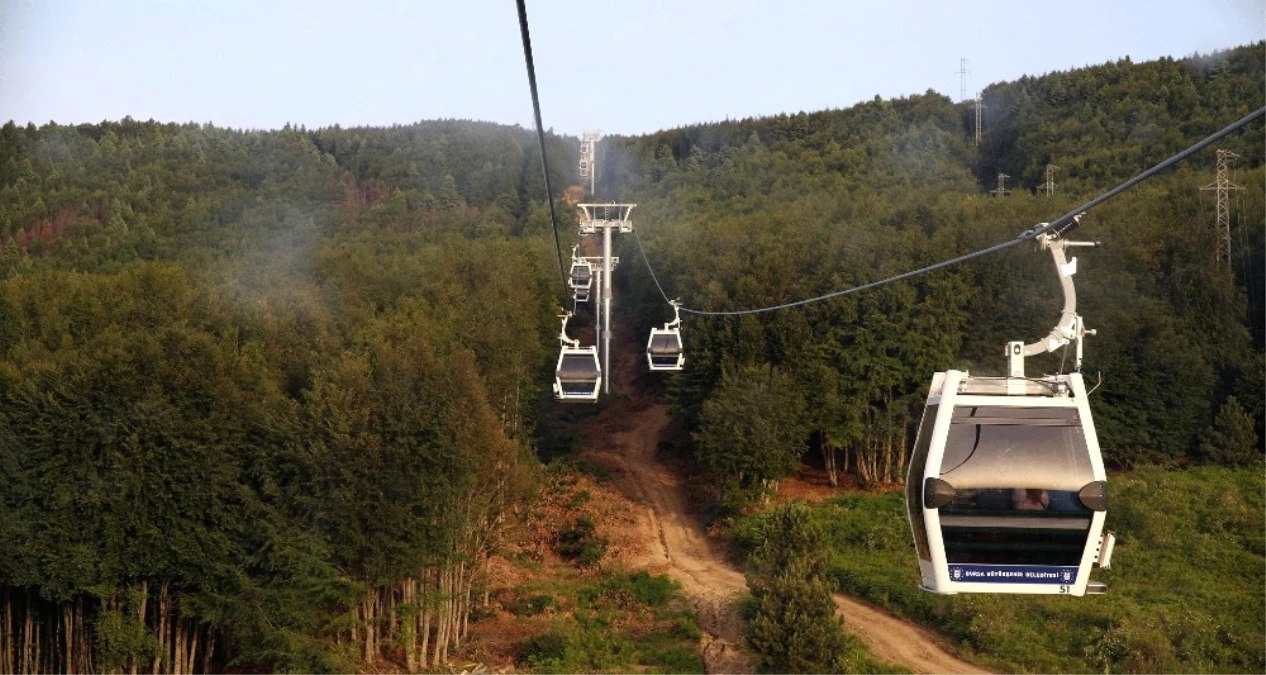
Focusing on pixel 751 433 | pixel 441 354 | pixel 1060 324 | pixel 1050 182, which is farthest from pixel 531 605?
pixel 1050 182

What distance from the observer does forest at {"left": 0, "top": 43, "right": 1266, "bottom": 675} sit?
79.5ft

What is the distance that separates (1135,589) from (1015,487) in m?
20.6

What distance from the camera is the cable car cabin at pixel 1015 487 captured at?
37.2 feet

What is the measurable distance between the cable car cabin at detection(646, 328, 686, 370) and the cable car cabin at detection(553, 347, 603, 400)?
3.77m

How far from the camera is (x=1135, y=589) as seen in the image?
30.0 metres

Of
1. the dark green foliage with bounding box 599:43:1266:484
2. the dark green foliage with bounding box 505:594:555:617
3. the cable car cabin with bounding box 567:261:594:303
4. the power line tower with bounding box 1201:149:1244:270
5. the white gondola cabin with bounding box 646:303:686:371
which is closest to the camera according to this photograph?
the dark green foliage with bounding box 505:594:555:617

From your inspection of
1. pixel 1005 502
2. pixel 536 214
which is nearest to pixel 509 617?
pixel 1005 502

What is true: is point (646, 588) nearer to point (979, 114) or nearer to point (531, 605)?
point (531, 605)

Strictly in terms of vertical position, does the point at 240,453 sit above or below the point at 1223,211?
below

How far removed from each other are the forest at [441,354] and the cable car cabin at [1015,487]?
15.6 m

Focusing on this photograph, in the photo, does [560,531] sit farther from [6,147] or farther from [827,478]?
[6,147]

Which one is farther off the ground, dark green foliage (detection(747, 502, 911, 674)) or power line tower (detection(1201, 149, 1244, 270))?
power line tower (detection(1201, 149, 1244, 270))

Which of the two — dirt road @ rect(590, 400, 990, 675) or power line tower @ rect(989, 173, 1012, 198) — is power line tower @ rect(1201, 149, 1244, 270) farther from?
dirt road @ rect(590, 400, 990, 675)

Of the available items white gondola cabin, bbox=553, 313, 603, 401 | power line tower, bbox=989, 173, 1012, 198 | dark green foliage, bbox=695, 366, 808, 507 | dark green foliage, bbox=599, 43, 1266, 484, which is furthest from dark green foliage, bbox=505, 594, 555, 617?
power line tower, bbox=989, 173, 1012, 198
